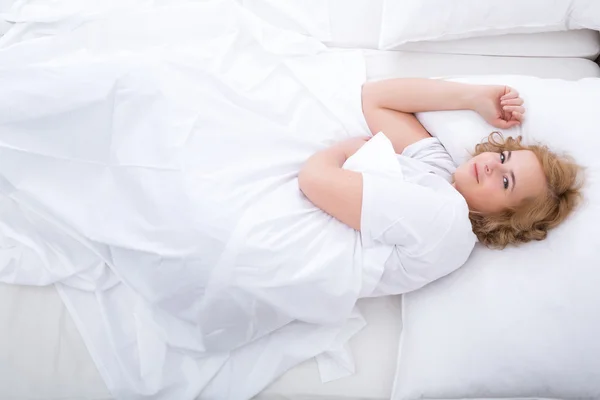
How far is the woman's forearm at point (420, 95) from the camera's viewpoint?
1.17m

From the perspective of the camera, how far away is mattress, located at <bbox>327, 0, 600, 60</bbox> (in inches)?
53.3

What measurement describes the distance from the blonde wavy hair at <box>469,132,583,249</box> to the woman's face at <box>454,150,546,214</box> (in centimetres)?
1

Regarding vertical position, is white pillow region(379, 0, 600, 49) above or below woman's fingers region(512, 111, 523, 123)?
above

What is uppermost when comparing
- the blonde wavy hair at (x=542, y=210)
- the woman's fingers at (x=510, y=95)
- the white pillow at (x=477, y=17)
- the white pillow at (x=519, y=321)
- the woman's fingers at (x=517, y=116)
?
the white pillow at (x=477, y=17)

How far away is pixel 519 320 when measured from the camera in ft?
3.10

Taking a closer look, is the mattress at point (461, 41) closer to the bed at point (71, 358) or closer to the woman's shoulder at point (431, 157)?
the woman's shoulder at point (431, 157)

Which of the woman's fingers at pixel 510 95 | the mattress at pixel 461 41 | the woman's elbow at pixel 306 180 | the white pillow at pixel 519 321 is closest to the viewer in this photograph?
the white pillow at pixel 519 321

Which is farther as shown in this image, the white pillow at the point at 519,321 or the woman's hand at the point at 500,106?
the woman's hand at the point at 500,106

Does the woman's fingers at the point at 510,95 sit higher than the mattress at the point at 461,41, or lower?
lower

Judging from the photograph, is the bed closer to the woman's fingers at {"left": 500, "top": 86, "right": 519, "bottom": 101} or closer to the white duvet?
the white duvet

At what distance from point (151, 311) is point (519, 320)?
69 centimetres

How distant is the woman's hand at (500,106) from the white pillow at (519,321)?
0.45 ft

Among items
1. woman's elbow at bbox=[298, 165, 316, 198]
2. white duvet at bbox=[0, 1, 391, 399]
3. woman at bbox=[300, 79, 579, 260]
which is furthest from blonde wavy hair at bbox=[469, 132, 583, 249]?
woman's elbow at bbox=[298, 165, 316, 198]

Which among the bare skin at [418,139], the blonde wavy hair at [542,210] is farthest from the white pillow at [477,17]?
the blonde wavy hair at [542,210]
